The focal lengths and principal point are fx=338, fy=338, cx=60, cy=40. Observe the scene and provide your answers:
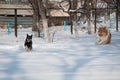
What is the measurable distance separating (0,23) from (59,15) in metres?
7.36

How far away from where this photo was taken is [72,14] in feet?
59.8

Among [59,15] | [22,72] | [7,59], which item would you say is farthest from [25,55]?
[59,15]

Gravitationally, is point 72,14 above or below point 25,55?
above

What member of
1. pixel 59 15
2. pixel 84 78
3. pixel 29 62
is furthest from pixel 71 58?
pixel 59 15

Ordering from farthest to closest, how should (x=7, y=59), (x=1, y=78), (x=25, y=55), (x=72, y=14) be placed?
(x=72, y=14) < (x=25, y=55) < (x=7, y=59) < (x=1, y=78)

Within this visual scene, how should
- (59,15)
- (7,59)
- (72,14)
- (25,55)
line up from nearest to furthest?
(7,59), (25,55), (72,14), (59,15)

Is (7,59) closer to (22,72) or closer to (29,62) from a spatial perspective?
(29,62)

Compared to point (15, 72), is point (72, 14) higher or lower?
higher

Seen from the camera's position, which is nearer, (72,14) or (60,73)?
(60,73)

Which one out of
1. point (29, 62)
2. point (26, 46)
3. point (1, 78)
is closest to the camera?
point (1, 78)

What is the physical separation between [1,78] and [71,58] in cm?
359

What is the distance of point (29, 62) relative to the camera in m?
9.14

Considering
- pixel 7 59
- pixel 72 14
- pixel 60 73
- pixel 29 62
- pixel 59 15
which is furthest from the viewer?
pixel 59 15

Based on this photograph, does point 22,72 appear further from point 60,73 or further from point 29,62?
point 29,62
